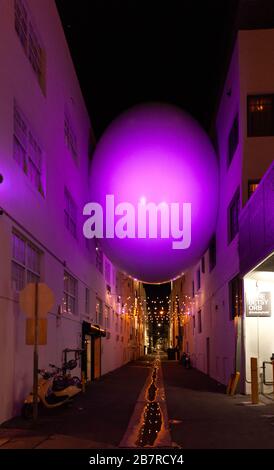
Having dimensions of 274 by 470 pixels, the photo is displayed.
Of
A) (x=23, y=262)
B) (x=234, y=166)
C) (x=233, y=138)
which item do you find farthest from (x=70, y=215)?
(x=23, y=262)

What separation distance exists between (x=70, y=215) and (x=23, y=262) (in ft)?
26.1

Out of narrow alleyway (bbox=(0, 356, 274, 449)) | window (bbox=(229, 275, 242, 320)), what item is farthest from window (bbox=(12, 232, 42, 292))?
window (bbox=(229, 275, 242, 320))

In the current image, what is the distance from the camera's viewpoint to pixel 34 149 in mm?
17422

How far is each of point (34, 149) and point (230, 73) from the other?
9.27 m

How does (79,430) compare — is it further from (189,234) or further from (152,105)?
(152,105)

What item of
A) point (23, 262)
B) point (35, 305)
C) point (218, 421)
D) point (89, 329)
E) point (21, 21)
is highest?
point (21, 21)

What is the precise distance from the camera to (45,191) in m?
18.4

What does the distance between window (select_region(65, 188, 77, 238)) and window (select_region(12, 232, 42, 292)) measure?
520 centimetres

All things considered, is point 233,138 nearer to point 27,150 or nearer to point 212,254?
point 212,254

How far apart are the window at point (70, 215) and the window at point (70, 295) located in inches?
68.8

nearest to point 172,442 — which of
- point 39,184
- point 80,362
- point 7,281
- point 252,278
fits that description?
point 7,281

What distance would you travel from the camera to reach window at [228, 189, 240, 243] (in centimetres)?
2330

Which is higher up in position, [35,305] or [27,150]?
[27,150]

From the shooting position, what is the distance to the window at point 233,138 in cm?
2270
